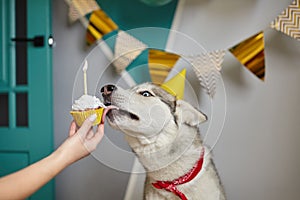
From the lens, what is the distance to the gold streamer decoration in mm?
1726

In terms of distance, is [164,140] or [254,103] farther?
[254,103]

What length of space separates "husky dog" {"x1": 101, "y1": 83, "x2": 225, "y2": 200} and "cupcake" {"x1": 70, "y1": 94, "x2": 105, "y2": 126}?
0.03 meters

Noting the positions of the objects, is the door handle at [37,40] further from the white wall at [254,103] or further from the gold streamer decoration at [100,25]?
the white wall at [254,103]

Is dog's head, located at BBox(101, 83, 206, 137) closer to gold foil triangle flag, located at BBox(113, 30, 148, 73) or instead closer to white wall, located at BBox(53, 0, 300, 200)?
gold foil triangle flag, located at BBox(113, 30, 148, 73)

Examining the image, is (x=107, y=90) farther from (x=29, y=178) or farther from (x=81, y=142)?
(x=29, y=178)

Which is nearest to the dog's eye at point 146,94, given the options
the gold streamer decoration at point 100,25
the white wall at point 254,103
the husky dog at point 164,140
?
the husky dog at point 164,140

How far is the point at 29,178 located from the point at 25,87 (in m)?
1.06

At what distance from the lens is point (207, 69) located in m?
1.40

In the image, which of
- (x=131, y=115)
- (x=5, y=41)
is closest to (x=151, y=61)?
(x=131, y=115)

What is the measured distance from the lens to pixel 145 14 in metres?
1.77

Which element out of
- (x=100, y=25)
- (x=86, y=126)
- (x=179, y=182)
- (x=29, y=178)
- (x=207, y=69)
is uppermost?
(x=100, y=25)

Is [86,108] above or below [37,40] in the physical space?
below

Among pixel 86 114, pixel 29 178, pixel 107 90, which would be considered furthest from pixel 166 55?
pixel 29 178

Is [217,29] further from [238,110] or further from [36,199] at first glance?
[36,199]
